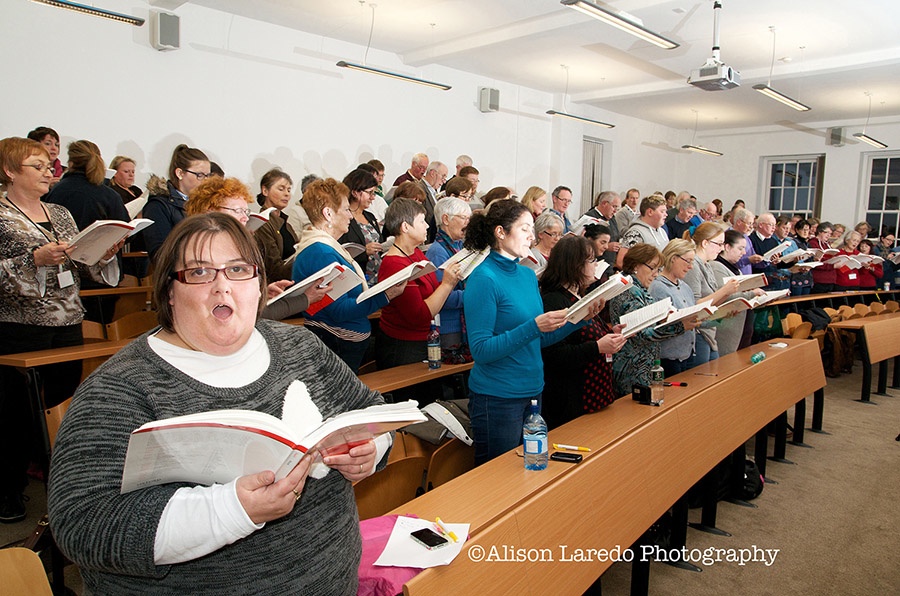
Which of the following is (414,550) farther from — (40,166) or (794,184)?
(794,184)

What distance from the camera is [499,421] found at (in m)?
2.51

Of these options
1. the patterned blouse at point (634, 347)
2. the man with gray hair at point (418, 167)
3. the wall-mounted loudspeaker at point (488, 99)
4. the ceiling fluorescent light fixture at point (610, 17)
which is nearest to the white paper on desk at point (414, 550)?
the patterned blouse at point (634, 347)

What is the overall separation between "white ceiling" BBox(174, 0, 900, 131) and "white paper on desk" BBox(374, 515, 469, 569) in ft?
21.0

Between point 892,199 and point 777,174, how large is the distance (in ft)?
7.78

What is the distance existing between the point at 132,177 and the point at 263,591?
5.62m

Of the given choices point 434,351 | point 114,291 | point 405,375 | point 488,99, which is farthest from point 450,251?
point 488,99

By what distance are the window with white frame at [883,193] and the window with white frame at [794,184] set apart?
0.91m

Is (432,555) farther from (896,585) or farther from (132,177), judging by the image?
(132,177)

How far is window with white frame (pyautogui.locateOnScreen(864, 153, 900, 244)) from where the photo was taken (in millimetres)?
12727

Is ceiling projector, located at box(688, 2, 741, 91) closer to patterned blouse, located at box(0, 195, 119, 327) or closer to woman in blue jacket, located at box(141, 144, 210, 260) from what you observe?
woman in blue jacket, located at box(141, 144, 210, 260)

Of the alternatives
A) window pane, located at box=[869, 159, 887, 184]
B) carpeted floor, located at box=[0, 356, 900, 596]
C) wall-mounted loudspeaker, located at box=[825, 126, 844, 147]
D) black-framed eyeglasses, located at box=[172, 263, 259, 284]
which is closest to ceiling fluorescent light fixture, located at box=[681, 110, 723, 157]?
wall-mounted loudspeaker, located at box=[825, 126, 844, 147]

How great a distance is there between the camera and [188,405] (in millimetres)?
1118

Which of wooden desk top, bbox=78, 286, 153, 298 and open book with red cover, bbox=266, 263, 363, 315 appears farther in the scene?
wooden desk top, bbox=78, 286, 153, 298

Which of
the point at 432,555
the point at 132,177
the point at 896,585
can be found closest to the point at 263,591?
the point at 432,555
